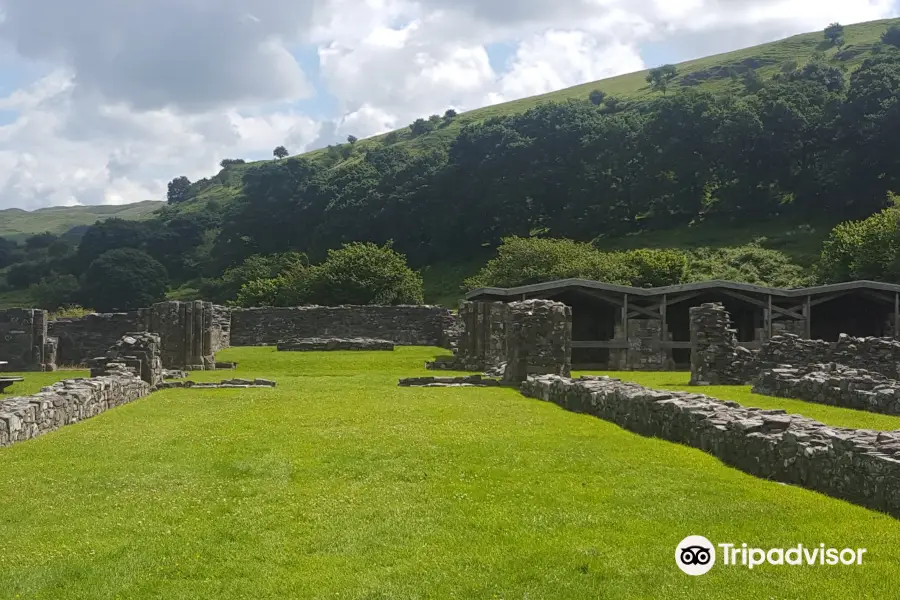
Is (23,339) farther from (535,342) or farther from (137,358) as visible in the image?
(535,342)

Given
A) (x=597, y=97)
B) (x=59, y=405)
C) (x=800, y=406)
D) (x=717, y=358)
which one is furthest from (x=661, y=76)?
(x=59, y=405)

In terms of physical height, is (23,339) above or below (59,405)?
above

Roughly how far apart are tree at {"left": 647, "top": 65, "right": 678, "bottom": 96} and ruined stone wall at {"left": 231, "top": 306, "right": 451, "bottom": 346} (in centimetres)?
9451

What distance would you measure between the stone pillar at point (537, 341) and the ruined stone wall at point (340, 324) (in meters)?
23.8

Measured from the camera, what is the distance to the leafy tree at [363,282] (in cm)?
6241

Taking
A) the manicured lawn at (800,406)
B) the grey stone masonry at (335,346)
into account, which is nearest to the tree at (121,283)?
the grey stone masonry at (335,346)

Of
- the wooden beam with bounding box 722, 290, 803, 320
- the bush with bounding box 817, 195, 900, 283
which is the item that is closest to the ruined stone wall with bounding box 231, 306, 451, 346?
the wooden beam with bounding box 722, 290, 803, 320

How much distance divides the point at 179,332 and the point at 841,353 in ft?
75.1

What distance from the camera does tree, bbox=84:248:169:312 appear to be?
9500cm

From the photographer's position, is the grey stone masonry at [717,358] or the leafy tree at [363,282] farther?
the leafy tree at [363,282]

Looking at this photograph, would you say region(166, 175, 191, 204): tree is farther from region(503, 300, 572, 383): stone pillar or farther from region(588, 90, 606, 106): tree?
region(503, 300, 572, 383): stone pillar

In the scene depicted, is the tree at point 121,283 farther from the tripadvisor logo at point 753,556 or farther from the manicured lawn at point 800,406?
the tripadvisor logo at point 753,556

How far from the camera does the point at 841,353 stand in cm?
2528

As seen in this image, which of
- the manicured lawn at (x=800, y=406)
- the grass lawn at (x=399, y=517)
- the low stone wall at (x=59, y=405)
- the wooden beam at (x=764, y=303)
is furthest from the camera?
the wooden beam at (x=764, y=303)
